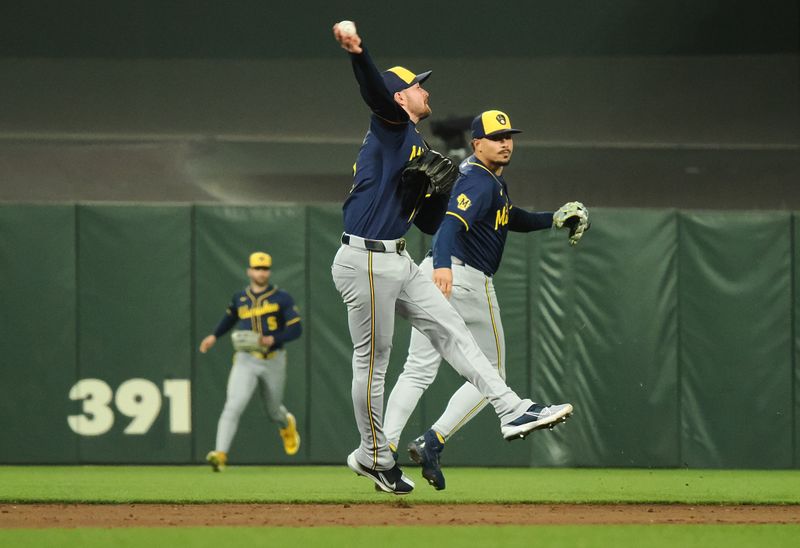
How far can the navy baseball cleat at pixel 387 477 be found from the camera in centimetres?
649

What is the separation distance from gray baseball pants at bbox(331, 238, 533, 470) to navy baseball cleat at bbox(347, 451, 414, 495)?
0.21 m

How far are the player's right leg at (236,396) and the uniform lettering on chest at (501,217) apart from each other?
3.96m

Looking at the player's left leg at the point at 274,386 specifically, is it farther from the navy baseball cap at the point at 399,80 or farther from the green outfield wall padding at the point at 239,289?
the navy baseball cap at the point at 399,80

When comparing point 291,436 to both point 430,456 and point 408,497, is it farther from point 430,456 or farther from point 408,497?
point 430,456

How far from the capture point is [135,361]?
11.3 m

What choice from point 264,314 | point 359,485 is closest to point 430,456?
point 359,485

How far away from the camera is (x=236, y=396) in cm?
1044

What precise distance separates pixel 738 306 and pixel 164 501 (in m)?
5.97

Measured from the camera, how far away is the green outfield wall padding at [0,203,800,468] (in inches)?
439

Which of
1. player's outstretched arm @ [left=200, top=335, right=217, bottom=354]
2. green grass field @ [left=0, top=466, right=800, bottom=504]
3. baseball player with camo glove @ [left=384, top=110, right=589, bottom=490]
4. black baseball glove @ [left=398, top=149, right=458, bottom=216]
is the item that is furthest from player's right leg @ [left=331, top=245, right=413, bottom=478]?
player's outstretched arm @ [left=200, top=335, right=217, bottom=354]

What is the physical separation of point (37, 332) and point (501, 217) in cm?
571

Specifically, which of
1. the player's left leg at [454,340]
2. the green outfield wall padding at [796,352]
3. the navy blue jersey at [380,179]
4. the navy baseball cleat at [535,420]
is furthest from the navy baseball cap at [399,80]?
the green outfield wall padding at [796,352]

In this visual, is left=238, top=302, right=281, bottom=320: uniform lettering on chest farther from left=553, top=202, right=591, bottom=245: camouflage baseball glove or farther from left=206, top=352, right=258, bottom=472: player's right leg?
left=553, top=202, right=591, bottom=245: camouflage baseball glove

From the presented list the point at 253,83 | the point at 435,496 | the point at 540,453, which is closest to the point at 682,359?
the point at 540,453
